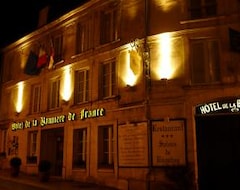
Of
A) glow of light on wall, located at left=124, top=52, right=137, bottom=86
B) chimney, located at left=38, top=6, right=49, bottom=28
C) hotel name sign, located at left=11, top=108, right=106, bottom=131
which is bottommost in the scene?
hotel name sign, located at left=11, top=108, right=106, bottom=131

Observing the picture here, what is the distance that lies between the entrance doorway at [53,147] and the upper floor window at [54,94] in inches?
52.4

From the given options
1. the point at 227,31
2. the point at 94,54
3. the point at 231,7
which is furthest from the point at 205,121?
the point at 94,54

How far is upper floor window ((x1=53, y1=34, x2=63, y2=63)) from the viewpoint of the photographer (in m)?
18.4

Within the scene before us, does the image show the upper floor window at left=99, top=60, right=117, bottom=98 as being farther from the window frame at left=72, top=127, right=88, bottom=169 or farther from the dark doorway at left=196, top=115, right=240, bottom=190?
the dark doorway at left=196, top=115, right=240, bottom=190

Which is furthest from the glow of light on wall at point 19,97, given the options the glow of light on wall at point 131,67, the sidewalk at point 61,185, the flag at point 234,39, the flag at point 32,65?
the flag at point 234,39

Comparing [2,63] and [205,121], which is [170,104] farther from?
[2,63]

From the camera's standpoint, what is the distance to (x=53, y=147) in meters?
18.8

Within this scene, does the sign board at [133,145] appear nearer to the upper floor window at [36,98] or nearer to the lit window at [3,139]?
the upper floor window at [36,98]

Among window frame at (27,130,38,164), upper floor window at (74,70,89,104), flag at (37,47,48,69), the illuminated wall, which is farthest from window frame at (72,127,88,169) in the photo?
the illuminated wall

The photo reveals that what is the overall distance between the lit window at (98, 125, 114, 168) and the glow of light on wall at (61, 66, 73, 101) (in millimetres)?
2946

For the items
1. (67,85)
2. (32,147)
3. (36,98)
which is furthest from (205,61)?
(32,147)

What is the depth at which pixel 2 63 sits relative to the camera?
77.6 feet

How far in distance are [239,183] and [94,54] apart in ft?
27.8

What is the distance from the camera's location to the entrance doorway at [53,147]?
18.1 metres
